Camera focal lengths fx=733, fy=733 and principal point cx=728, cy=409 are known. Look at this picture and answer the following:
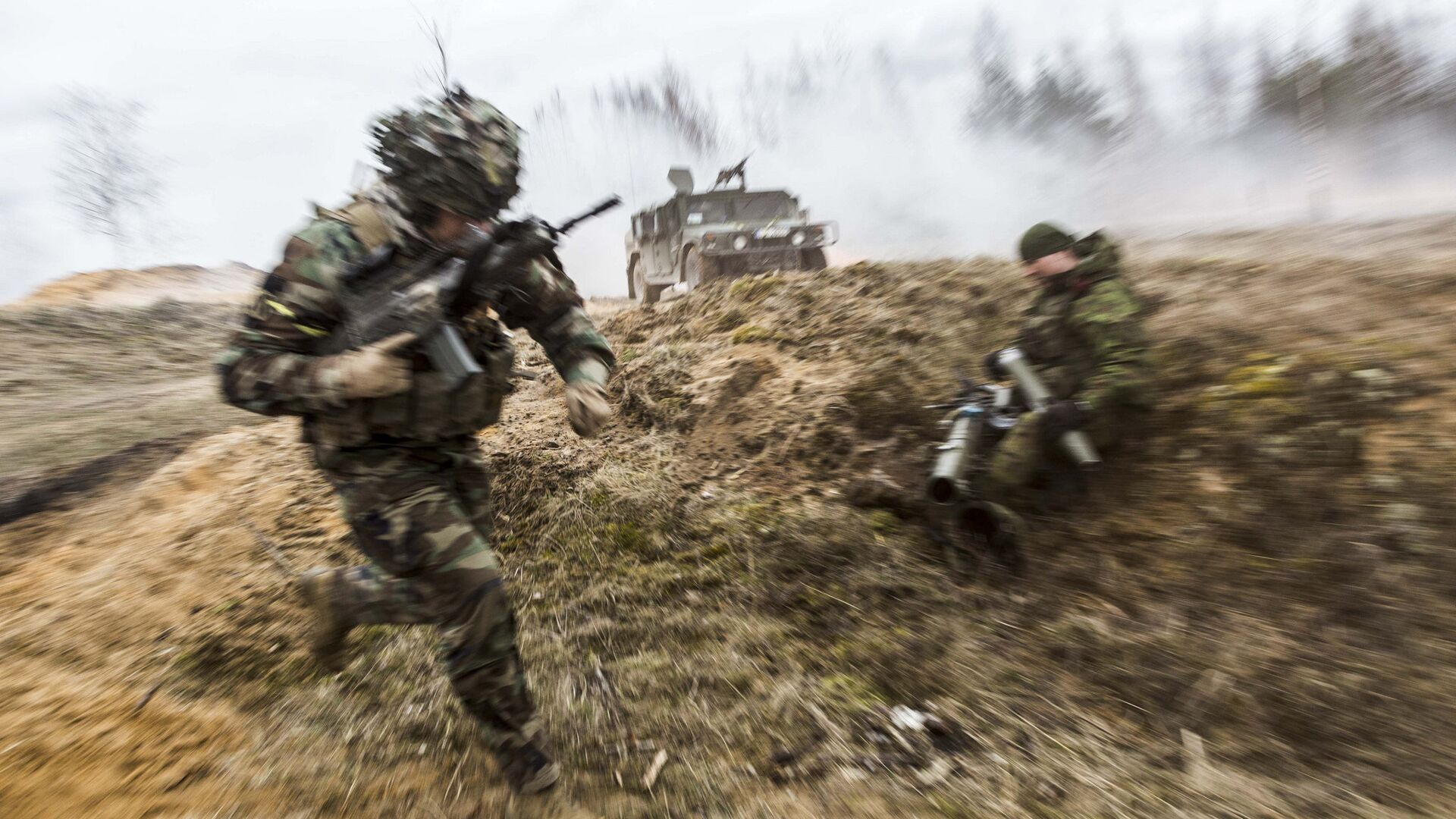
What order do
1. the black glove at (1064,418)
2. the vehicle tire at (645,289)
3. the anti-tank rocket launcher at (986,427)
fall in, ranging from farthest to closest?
the vehicle tire at (645,289), the anti-tank rocket launcher at (986,427), the black glove at (1064,418)

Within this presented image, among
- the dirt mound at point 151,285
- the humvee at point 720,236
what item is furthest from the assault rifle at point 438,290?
the dirt mound at point 151,285

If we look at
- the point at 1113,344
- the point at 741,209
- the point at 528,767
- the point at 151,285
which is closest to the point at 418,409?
the point at 528,767

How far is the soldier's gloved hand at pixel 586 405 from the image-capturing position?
220cm

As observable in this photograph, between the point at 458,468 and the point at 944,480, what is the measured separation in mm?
1961

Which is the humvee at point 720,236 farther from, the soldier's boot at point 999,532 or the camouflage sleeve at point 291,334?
the camouflage sleeve at point 291,334

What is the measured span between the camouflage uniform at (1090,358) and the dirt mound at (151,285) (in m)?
16.3

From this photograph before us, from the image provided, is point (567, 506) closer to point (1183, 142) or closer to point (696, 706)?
point (696, 706)

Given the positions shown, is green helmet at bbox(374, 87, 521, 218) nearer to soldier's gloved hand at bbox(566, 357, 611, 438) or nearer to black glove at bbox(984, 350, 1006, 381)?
soldier's gloved hand at bbox(566, 357, 611, 438)

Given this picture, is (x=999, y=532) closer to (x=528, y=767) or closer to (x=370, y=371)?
(x=528, y=767)

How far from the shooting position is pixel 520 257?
210cm

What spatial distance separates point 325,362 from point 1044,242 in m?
3.00

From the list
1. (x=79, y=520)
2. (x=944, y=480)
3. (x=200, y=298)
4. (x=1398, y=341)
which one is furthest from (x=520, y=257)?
(x=200, y=298)

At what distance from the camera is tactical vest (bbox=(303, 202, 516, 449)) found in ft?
6.51

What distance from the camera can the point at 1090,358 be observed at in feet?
10.5
